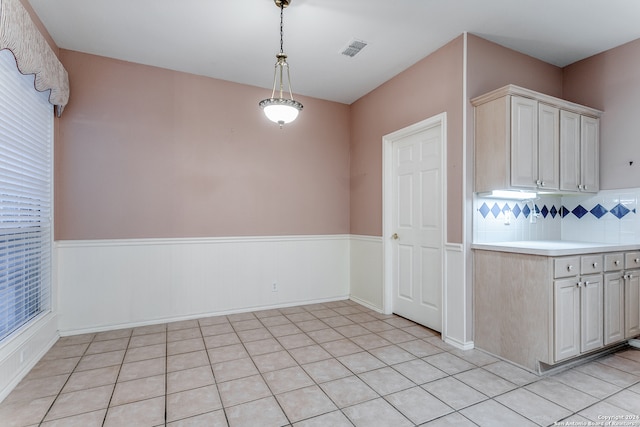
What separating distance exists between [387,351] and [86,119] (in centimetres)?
382

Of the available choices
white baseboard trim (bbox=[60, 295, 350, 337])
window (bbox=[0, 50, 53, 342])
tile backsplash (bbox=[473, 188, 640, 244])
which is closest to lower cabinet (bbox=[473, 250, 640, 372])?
tile backsplash (bbox=[473, 188, 640, 244])

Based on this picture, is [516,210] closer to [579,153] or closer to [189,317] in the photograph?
[579,153]

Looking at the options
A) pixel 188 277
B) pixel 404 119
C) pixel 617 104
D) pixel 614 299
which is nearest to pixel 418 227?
pixel 404 119

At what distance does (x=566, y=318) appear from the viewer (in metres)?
2.48

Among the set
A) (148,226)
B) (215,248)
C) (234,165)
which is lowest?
(215,248)

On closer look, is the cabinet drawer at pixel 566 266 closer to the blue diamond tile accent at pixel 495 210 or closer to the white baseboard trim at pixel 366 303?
the blue diamond tile accent at pixel 495 210

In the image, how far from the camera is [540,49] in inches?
128

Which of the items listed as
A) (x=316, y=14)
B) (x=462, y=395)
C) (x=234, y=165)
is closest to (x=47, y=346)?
(x=234, y=165)

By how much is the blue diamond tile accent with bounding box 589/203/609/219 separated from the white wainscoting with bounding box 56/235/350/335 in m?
2.87

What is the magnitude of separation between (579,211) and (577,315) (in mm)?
1449

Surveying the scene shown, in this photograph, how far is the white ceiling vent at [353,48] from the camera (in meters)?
3.16

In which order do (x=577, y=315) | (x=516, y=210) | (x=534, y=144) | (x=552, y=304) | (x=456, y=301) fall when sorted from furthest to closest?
(x=516, y=210), (x=456, y=301), (x=534, y=144), (x=577, y=315), (x=552, y=304)

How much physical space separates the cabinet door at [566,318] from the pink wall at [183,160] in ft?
9.28

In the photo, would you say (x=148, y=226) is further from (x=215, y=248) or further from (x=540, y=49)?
(x=540, y=49)
